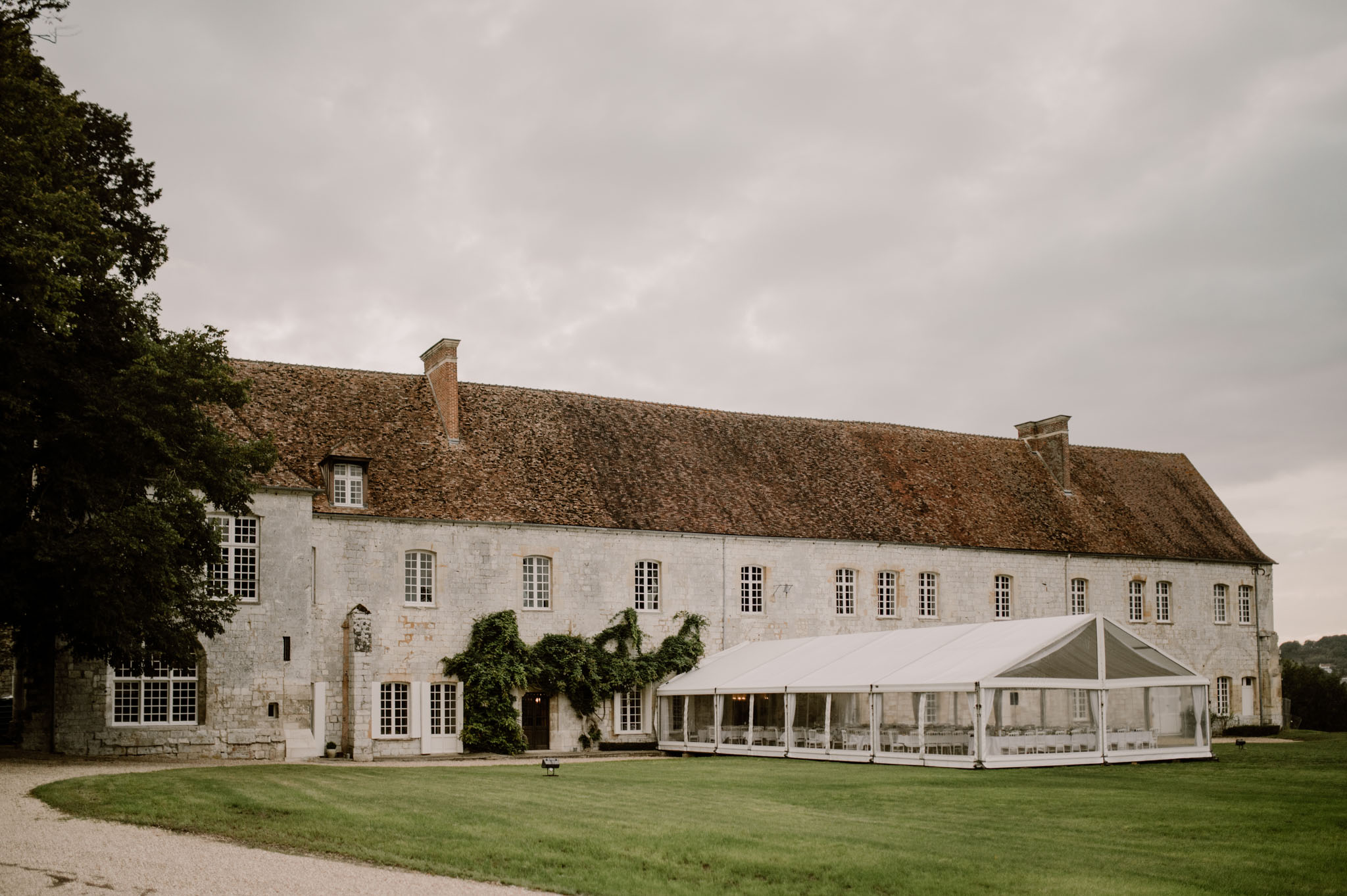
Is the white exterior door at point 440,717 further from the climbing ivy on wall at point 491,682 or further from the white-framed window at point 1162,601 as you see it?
the white-framed window at point 1162,601

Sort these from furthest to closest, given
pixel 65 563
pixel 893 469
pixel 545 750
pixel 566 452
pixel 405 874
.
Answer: pixel 893 469
pixel 566 452
pixel 545 750
pixel 65 563
pixel 405 874

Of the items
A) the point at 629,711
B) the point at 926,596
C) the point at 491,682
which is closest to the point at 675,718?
the point at 629,711

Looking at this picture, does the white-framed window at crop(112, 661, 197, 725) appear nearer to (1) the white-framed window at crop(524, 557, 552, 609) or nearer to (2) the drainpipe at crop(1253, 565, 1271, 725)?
(1) the white-framed window at crop(524, 557, 552, 609)

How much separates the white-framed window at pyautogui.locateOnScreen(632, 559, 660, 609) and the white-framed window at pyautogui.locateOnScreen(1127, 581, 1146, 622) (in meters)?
14.2

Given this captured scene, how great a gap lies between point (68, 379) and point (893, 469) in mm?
21793

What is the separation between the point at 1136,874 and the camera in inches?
396

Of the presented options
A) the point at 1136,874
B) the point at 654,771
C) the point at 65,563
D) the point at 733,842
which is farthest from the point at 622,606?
the point at 1136,874

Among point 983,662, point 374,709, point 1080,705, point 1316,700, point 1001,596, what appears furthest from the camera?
point 1316,700

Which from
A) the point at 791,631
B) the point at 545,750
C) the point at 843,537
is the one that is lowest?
the point at 545,750

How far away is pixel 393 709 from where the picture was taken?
2606 centimetres

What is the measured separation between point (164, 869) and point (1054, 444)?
3103 centimetres

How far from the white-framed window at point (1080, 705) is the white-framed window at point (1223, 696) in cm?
1584

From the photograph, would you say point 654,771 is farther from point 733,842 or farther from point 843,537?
point 843,537

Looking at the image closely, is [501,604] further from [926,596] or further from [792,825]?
[792,825]
